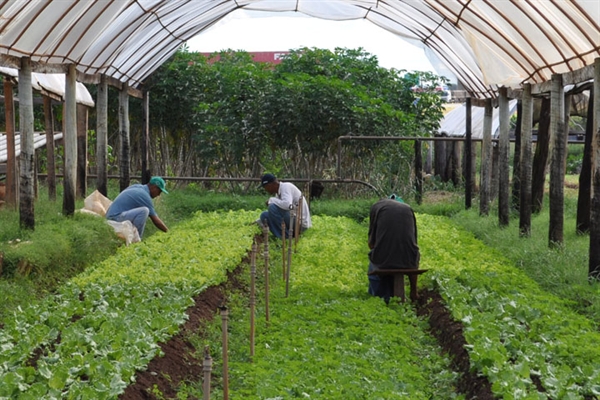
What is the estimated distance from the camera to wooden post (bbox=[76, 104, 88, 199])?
58.9 feet

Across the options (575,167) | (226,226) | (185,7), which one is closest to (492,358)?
(226,226)

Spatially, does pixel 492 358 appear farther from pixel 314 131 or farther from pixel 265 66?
pixel 265 66

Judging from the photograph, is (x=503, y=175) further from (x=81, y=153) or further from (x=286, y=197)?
(x=81, y=153)

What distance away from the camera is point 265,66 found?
28312 mm

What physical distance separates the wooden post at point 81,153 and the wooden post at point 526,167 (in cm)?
817

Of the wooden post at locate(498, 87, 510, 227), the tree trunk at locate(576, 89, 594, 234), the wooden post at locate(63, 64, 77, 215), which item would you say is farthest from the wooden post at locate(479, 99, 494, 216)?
the wooden post at locate(63, 64, 77, 215)

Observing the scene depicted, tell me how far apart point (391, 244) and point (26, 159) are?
16.4ft

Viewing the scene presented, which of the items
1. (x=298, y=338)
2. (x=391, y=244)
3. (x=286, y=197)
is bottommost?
(x=298, y=338)

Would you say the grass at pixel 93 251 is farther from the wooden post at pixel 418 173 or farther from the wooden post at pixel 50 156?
the wooden post at pixel 418 173

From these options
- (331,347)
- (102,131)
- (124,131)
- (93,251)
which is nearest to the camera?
(331,347)

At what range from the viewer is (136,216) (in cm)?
1491

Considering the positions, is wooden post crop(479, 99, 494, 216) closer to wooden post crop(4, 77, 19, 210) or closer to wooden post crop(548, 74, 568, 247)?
wooden post crop(548, 74, 568, 247)

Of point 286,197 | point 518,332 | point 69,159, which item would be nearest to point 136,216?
point 69,159

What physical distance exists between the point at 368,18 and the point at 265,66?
29.7ft
